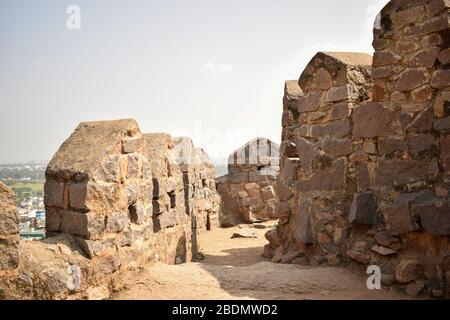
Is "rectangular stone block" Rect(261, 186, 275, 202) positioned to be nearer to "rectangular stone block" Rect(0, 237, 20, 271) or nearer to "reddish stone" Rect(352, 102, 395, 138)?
"reddish stone" Rect(352, 102, 395, 138)

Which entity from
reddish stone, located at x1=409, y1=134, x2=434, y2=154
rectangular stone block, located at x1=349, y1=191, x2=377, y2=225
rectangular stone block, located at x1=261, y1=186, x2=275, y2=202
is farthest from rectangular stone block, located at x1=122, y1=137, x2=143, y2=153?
rectangular stone block, located at x1=261, y1=186, x2=275, y2=202

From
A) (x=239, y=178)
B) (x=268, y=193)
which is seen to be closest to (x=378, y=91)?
(x=268, y=193)

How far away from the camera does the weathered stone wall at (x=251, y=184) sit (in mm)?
12180

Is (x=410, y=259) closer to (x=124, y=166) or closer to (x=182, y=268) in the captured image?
(x=182, y=268)

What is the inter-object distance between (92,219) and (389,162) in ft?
9.99

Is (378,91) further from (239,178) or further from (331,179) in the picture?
(239,178)

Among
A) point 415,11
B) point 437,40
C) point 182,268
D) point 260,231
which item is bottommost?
point 260,231

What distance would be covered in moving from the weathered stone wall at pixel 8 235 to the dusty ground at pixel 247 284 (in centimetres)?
104

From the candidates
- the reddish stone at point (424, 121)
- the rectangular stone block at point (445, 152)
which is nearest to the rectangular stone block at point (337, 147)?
the reddish stone at point (424, 121)

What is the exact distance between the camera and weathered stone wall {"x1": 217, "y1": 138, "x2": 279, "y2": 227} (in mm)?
12180

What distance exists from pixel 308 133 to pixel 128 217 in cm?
275

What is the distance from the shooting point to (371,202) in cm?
419

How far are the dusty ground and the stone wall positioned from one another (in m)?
0.37
